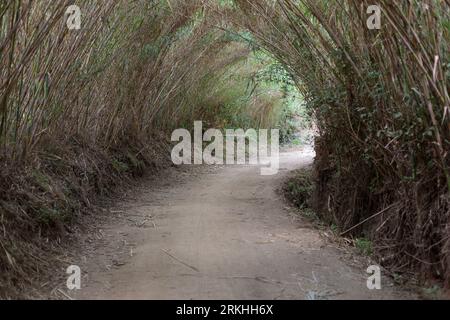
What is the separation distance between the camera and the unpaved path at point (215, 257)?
313 cm

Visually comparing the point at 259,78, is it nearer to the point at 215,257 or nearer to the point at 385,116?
the point at 385,116

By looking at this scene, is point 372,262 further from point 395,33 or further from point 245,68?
point 245,68

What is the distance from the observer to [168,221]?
5172mm

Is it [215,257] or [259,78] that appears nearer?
[215,257]

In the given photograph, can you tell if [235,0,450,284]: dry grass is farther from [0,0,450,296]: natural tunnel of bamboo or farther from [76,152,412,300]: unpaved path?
[76,152,412,300]: unpaved path

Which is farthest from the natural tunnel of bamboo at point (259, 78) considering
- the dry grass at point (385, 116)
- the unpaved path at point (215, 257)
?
the unpaved path at point (215, 257)

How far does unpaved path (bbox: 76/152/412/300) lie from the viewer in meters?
3.13

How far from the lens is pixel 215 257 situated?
3811mm

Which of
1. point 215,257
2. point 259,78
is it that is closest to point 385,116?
point 215,257

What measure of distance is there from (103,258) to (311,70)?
10.1ft

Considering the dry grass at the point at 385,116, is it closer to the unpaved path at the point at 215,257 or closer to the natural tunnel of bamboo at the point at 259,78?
the natural tunnel of bamboo at the point at 259,78

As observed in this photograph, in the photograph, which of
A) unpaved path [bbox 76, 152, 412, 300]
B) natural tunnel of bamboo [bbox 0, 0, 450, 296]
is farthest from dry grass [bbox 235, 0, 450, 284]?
unpaved path [bbox 76, 152, 412, 300]

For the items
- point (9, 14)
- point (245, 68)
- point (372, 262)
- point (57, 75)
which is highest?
point (245, 68)

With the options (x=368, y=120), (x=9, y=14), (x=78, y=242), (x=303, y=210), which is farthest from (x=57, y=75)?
(x=303, y=210)
